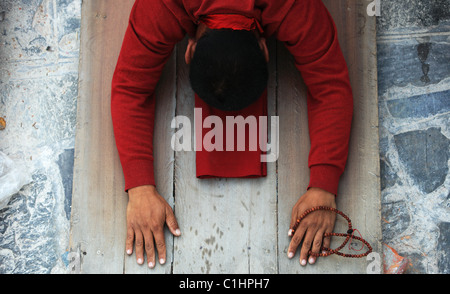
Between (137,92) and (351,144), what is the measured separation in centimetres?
65

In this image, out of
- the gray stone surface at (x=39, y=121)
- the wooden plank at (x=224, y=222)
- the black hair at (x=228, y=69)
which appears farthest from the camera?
the gray stone surface at (x=39, y=121)

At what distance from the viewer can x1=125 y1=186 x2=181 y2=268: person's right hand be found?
4.35ft

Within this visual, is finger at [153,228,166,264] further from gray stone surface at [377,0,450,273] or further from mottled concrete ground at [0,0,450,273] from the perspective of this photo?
gray stone surface at [377,0,450,273]

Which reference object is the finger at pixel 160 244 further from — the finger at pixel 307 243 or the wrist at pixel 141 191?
the finger at pixel 307 243

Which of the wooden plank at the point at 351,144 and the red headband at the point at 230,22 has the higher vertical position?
the red headband at the point at 230,22

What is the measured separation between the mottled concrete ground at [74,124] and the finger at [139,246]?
0.29 metres

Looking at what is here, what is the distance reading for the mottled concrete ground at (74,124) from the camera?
1417 millimetres

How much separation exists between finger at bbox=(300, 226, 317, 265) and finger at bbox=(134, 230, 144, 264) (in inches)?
17.9

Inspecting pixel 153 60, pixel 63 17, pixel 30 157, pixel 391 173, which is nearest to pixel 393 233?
pixel 391 173

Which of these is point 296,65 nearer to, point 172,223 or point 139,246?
point 172,223

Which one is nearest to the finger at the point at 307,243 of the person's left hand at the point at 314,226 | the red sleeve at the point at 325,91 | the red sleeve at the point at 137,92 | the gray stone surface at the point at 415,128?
the person's left hand at the point at 314,226

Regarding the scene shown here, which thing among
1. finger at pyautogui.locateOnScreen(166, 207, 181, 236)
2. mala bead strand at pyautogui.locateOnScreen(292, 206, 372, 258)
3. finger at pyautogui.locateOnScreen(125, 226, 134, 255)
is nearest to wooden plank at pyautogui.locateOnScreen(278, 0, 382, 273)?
mala bead strand at pyautogui.locateOnScreen(292, 206, 372, 258)

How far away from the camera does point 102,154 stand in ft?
4.69

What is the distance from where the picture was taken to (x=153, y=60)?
1.32 meters
